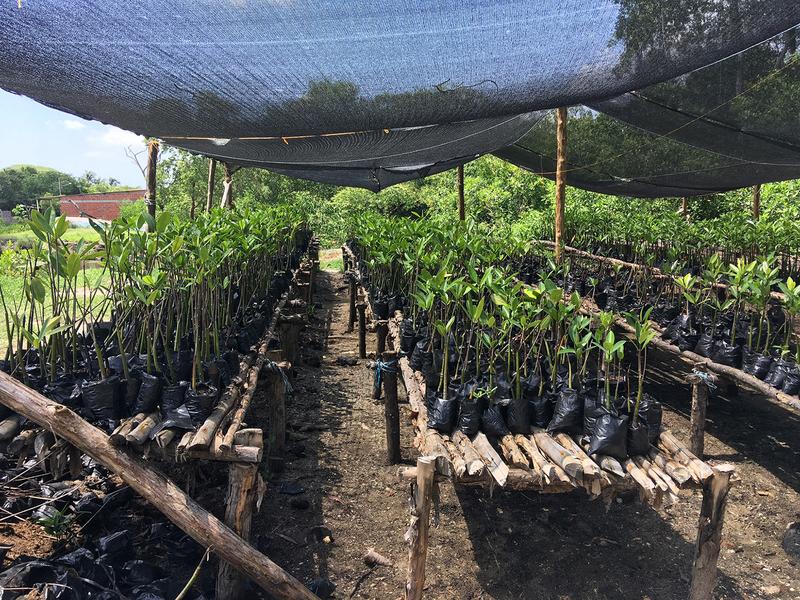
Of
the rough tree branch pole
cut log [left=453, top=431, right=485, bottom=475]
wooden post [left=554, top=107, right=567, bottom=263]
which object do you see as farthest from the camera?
wooden post [left=554, top=107, right=567, bottom=263]

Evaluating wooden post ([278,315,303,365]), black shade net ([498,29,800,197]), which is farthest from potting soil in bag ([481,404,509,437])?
black shade net ([498,29,800,197])

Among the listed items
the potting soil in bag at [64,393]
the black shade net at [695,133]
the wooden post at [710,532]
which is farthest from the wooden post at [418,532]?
the black shade net at [695,133]

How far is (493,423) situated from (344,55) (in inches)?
78.9

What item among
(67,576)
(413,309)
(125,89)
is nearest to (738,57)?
(413,309)

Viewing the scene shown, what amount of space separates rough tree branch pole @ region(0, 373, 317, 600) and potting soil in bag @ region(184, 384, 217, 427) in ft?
0.97

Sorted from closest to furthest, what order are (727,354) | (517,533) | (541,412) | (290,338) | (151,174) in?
(541,412), (517,533), (727,354), (151,174), (290,338)

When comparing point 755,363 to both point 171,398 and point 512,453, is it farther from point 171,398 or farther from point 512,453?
point 171,398

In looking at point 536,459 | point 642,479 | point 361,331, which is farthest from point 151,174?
point 642,479

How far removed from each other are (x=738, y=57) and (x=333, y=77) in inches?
139

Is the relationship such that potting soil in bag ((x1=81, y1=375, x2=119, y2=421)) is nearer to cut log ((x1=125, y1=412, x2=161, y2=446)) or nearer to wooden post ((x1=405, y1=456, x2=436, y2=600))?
cut log ((x1=125, y1=412, x2=161, y2=446))

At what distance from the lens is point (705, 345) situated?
4.36m

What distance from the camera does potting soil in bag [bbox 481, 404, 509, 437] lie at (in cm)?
278

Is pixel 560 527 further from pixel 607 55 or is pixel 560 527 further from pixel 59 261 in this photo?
pixel 59 261

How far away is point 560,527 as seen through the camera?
3342 millimetres
